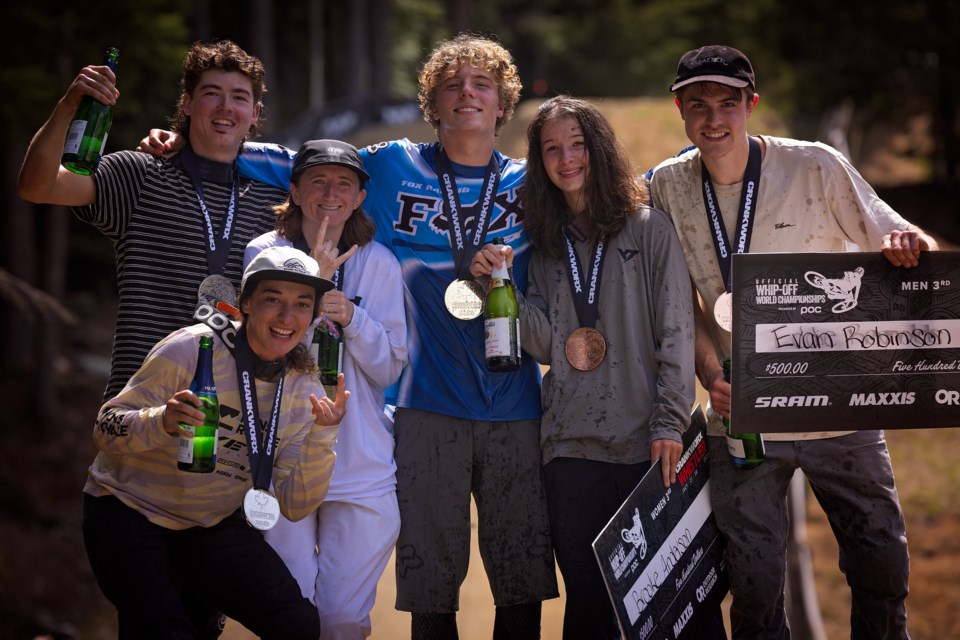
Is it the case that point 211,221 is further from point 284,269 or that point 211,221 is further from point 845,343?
point 845,343

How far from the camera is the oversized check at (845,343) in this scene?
4945 mm

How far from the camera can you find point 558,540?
5.20 m

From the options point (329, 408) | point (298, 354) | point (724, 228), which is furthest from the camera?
point (724, 228)

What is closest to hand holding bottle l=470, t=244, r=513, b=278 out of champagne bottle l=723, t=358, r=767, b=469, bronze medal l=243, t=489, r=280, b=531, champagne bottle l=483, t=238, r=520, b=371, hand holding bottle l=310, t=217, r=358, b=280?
champagne bottle l=483, t=238, r=520, b=371

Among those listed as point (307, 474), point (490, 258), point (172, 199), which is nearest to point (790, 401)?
point (490, 258)

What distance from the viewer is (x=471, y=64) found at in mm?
5723

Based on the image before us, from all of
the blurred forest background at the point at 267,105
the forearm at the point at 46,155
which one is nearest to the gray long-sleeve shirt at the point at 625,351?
the forearm at the point at 46,155

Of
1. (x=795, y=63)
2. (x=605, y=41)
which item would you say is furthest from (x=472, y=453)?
(x=605, y=41)

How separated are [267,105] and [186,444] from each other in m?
24.2

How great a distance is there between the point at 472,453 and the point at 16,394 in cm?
1763

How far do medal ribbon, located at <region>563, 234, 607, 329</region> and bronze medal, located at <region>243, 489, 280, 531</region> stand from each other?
72.5 inches

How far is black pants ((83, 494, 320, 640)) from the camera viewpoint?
14.7 feet

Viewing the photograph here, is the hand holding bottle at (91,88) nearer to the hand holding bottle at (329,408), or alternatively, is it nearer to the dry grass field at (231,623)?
the hand holding bottle at (329,408)

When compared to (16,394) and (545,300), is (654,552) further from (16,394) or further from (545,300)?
(16,394)
